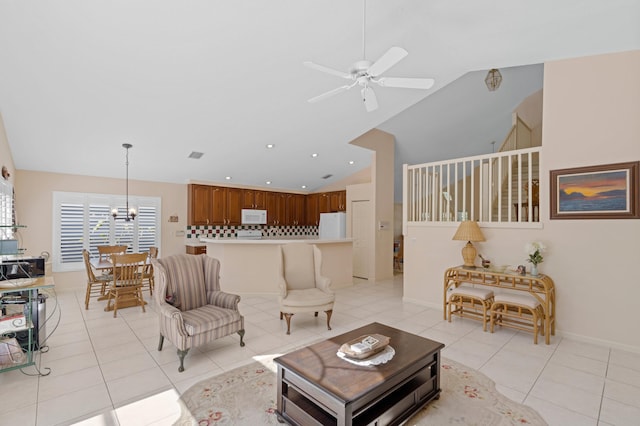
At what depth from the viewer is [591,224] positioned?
363 centimetres

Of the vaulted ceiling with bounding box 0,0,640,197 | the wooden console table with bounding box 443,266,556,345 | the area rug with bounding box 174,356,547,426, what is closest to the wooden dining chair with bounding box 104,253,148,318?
the vaulted ceiling with bounding box 0,0,640,197

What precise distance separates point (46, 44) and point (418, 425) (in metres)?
4.51

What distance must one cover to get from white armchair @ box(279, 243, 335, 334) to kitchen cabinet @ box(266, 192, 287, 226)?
Answer: 4.21 metres

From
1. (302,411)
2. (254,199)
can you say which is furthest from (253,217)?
(302,411)

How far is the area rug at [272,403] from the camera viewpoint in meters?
2.15

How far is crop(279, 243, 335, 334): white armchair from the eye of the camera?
155 inches

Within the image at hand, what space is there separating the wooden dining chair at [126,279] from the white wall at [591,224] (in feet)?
18.5

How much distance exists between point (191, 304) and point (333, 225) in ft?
16.1

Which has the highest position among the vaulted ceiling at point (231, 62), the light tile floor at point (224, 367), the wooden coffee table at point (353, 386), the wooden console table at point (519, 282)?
the vaulted ceiling at point (231, 62)

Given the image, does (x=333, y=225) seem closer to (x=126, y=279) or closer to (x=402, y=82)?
(x=126, y=279)

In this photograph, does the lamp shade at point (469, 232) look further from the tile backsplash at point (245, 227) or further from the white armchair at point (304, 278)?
the tile backsplash at point (245, 227)

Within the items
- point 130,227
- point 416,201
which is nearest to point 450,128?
point 416,201

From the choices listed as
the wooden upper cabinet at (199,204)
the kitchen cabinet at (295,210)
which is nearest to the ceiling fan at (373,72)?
the wooden upper cabinet at (199,204)

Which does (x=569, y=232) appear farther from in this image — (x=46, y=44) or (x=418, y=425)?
(x=46, y=44)
